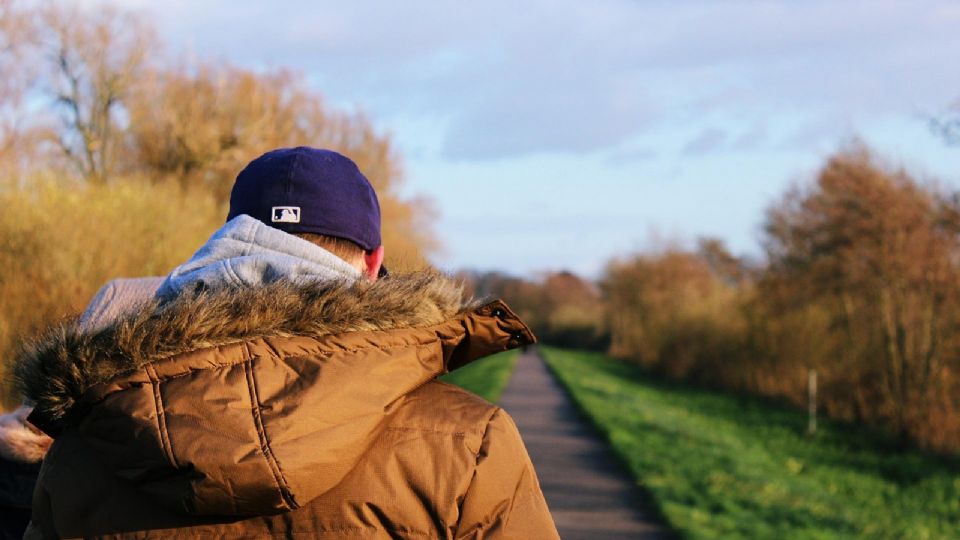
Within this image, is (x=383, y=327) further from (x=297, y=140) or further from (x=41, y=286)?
(x=297, y=140)

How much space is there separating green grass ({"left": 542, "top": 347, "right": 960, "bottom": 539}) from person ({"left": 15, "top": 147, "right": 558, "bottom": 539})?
6870 mm

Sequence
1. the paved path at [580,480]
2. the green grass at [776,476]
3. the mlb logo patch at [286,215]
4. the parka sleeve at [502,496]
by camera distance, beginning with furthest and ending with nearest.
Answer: the green grass at [776,476] < the paved path at [580,480] < the mlb logo patch at [286,215] < the parka sleeve at [502,496]

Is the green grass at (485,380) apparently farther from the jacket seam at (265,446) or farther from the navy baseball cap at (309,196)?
the jacket seam at (265,446)

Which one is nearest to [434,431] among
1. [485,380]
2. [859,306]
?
[859,306]

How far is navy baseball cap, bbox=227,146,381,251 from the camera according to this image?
2084 millimetres

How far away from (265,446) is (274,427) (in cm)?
3

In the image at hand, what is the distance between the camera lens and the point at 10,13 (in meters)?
13.1

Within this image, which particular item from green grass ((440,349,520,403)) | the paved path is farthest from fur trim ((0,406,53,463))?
green grass ((440,349,520,403))

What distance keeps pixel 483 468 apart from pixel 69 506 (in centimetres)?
71

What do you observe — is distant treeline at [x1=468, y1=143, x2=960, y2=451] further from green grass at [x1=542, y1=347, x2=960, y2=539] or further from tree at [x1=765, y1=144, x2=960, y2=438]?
green grass at [x1=542, y1=347, x2=960, y2=539]

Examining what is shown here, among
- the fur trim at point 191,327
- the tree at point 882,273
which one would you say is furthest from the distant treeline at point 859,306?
the fur trim at point 191,327

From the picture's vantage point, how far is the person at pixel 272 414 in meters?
1.67

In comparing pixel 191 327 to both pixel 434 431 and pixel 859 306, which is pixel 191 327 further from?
pixel 859 306

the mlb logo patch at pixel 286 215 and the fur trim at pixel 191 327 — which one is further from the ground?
the mlb logo patch at pixel 286 215
